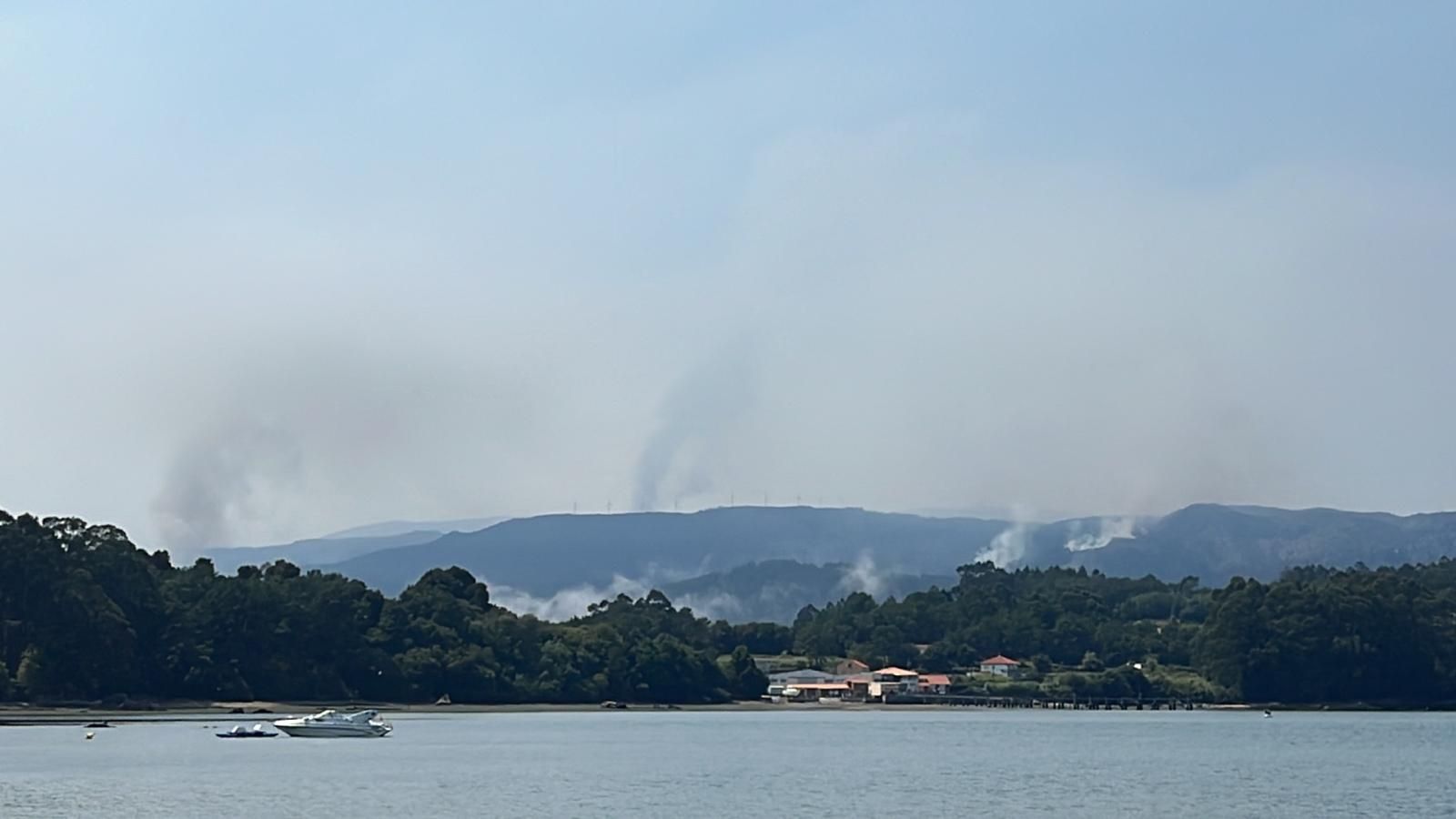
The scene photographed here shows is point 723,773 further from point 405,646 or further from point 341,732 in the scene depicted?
point 405,646

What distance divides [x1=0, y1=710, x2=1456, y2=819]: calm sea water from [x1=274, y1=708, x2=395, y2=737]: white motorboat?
194 cm

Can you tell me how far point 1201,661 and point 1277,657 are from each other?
13461 mm

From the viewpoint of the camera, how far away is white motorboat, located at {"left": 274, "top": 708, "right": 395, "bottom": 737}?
Answer: 11738 cm

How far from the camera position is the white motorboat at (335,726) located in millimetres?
117375

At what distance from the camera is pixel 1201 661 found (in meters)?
199

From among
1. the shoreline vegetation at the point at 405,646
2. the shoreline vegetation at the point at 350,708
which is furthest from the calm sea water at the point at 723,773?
the shoreline vegetation at the point at 405,646

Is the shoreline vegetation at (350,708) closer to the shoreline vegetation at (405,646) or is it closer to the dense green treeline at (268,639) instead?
the shoreline vegetation at (405,646)

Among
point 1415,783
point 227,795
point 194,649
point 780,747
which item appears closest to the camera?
point 227,795

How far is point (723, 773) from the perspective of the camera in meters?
85.1

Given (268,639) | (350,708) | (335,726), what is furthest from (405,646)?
(335,726)

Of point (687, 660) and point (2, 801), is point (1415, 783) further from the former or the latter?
point (687, 660)

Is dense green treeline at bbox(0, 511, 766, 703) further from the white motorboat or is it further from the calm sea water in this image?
the white motorboat

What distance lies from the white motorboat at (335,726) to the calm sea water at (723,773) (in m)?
1.94

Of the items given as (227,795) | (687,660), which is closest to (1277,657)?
(687,660)
